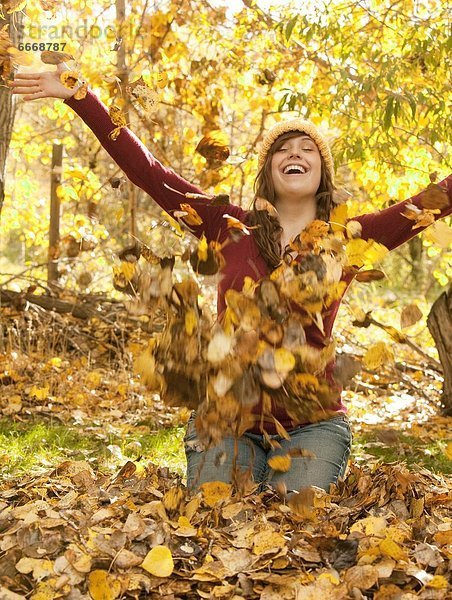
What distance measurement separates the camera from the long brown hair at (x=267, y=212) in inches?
100.0

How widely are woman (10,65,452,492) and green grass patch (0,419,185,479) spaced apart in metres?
0.70

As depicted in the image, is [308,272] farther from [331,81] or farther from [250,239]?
[331,81]

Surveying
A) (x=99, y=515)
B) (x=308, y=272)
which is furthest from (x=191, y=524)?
(x=308, y=272)

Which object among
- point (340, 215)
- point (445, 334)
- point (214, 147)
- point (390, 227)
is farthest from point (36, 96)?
point (445, 334)

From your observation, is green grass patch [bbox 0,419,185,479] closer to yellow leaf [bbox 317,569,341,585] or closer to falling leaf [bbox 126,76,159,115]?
yellow leaf [bbox 317,569,341,585]

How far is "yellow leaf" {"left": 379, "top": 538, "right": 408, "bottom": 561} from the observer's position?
5.35 feet

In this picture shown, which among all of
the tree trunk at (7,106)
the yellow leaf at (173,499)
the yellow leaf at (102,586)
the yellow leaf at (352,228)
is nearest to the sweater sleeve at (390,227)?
the yellow leaf at (352,228)

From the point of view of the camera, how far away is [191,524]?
1871 mm

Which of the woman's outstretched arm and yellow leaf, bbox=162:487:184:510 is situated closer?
yellow leaf, bbox=162:487:184:510

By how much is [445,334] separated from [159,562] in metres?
3.19

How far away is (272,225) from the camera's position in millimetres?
2559

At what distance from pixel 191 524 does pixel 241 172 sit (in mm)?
3731

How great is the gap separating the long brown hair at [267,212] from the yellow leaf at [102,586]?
4.14 feet

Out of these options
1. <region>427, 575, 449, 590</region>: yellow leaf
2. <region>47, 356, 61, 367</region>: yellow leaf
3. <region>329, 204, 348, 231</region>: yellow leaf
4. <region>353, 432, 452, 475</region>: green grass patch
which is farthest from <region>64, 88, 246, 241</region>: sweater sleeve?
<region>47, 356, 61, 367</region>: yellow leaf
